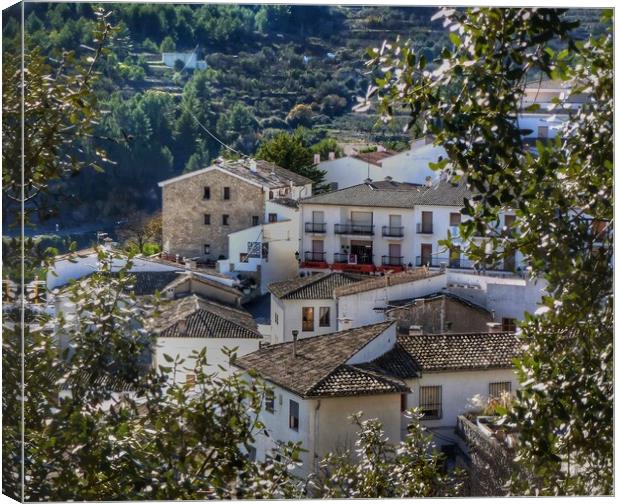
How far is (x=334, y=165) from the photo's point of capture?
681 cm

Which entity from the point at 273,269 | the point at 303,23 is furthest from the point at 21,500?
the point at 303,23

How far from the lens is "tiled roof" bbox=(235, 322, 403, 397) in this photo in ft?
21.7

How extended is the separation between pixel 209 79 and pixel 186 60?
153 mm

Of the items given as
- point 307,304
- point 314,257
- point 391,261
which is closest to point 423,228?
point 391,261

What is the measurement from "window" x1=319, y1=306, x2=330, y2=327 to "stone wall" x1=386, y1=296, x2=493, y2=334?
0.29 metres

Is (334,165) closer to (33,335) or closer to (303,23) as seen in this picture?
(303,23)

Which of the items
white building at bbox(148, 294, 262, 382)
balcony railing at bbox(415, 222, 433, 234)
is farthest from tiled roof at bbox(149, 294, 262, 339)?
balcony railing at bbox(415, 222, 433, 234)

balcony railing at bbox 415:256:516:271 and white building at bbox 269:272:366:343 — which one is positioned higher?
balcony railing at bbox 415:256:516:271

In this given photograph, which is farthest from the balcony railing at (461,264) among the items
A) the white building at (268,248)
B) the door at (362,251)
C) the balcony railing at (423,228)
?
the white building at (268,248)

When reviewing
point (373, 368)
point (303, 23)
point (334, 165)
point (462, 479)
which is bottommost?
point (462, 479)

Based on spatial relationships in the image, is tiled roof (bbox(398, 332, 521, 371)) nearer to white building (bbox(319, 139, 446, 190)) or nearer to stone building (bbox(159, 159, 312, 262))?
white building (bbox(319, 139, 446, 190))

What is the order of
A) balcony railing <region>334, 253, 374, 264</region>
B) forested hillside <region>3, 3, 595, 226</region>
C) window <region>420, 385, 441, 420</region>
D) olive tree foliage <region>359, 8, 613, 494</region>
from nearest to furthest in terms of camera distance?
olive tree foliage <region>359, 8, 613, 494</region> → forested hillside <region>3, 3, 595, 226</region> → window <region>420, 385, 441, 420</region> → balcony railing <region>334, 253, 374, 264</region>

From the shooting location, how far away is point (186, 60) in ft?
22.1

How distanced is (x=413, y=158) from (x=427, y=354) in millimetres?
921
